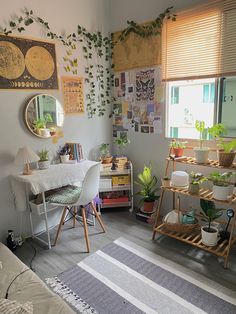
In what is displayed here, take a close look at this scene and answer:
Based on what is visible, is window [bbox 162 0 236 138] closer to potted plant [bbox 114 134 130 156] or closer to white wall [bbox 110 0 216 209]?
white wall [bbox 110 0 216 209]

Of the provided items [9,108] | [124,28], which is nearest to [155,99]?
[124,28]

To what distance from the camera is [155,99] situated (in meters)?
2.75

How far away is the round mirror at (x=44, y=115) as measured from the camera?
7.93 feet

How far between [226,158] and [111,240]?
4.47 feet

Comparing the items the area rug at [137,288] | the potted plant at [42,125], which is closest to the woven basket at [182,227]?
the area rug at [137,288]

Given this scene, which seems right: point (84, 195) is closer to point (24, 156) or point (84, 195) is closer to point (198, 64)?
point (24, 156)

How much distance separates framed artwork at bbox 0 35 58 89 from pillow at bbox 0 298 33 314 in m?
1.77

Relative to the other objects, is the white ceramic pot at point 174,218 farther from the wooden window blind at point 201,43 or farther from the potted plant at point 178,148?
the wooden window blind at point 201,43

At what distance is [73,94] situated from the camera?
9.10 feet

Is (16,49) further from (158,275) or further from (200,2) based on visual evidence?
(158,275)

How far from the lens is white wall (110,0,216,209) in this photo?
261 centimetres

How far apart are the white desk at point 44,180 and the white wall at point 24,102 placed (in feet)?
0.37

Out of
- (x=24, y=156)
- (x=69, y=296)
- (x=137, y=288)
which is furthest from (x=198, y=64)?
(x=69, y=296)

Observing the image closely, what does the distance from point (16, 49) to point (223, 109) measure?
6.65ft
